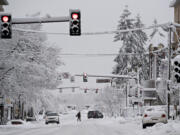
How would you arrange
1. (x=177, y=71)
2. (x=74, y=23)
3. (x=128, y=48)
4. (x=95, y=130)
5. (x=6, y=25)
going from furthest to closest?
(x=128, y=48) < (x=95, y=130) < (x=177, y=71) < (x=6, y=25) < (x=74, y=23)

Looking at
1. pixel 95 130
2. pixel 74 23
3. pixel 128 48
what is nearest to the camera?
pixel 74 23

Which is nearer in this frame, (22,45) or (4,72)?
(4,72)

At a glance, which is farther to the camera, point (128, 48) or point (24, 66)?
point (128, 48)

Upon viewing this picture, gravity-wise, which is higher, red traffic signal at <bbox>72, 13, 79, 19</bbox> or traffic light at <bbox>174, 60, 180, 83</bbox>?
red traffic signal at <bbox>72, 13, 79, 19</bbox>

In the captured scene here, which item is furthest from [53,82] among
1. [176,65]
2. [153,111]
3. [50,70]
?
[176,65]

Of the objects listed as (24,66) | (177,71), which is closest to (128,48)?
(24,66)

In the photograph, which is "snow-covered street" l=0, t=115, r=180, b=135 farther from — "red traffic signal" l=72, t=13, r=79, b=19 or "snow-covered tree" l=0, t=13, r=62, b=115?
"red traffic signal" l=72, t=13, r=79, b=19

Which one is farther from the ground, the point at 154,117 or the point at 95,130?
the point at 154,117

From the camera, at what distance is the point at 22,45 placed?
39.4 metres

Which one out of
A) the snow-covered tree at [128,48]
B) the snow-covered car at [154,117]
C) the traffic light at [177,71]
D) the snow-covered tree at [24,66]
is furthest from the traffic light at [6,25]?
the snow-covered tree at [128,48]

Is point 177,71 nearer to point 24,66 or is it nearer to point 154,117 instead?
point 154,117

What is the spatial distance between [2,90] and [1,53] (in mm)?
3647

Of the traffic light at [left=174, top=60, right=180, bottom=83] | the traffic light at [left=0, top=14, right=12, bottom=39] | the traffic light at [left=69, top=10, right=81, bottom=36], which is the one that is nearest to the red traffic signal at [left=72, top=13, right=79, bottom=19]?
the traffic light at [left=69, top=10, right=81, bottom=36]

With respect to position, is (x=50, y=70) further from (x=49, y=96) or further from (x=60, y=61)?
(x=49, y=96)
